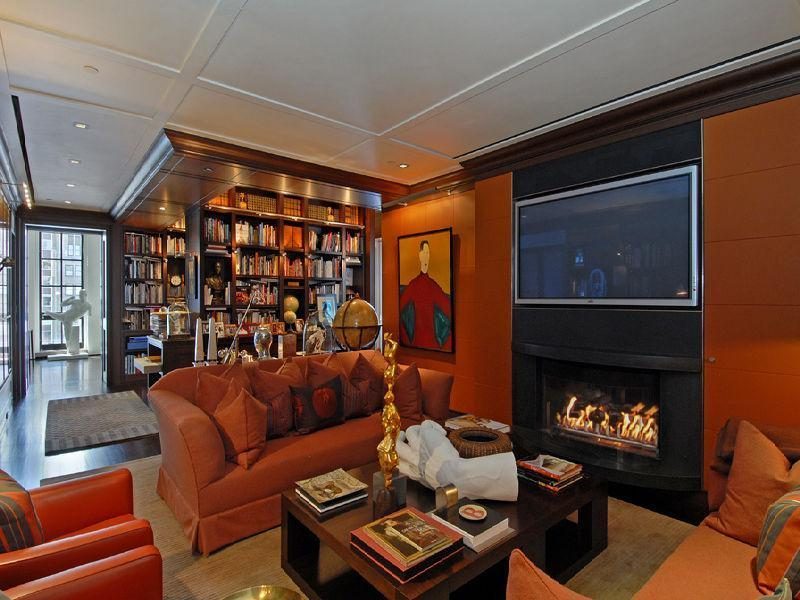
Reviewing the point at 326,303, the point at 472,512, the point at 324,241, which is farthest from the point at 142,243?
the point at 472,512

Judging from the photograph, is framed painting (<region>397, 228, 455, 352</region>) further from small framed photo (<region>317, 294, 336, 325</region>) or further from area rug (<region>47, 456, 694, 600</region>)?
area rug (<region>47, 456, 694, 600</region>)

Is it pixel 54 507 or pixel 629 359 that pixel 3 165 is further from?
pixel 629 359

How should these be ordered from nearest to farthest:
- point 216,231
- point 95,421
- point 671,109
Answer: point 671,109
point 95,421
point 216,231

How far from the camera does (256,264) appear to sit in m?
5.82

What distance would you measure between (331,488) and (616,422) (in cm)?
222

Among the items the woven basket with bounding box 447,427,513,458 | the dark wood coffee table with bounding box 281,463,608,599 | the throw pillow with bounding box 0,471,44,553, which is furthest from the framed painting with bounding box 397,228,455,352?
the throw pillow with bounding box 0,471,44,553

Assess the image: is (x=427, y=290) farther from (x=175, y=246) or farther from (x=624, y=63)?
(x=175, y=246)

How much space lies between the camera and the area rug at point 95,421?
399 centimetres

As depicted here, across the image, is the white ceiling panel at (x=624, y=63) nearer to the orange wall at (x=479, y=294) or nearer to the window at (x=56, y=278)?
the orange wall at (x=479, y=294)

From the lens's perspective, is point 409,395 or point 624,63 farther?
point 409,395

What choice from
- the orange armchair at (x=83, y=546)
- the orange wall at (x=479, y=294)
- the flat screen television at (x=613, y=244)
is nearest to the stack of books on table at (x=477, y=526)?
the orange armchair at (x=83, y=546)

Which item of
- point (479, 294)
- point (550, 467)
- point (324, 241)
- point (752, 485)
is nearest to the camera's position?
point (752, 485)

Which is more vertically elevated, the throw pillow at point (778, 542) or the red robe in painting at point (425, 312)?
the red robe in painting at point (425, 312)

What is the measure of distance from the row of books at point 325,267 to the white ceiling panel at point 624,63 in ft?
10.8
